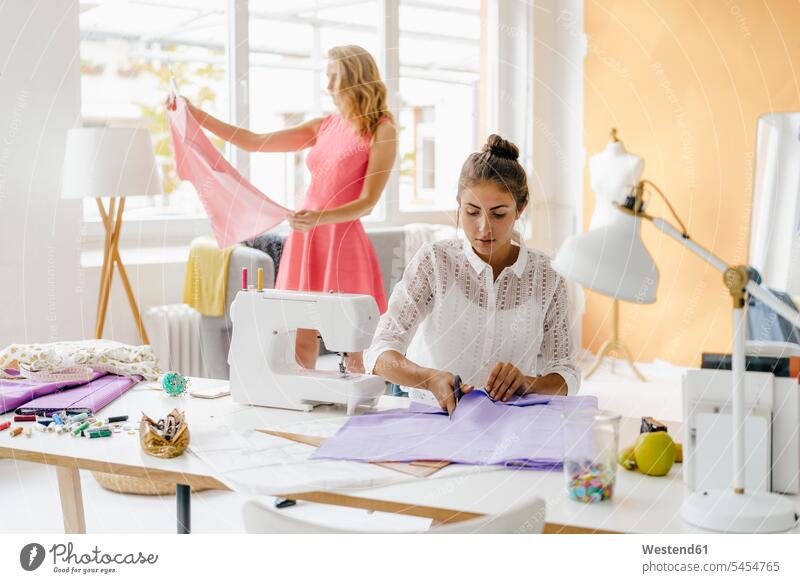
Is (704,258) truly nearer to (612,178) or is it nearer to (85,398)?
(85,398)

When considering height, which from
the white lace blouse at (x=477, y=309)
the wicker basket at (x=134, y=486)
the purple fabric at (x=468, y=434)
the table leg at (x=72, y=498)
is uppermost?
the white lace blouse at (x=477, y=309)

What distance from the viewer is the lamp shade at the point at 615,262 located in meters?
1.33

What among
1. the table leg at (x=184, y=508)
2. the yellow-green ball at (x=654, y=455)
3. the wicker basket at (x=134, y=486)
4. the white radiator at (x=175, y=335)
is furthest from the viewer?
the white radiator at (x=175, y=335)

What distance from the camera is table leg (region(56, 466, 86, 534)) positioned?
2.26 metres

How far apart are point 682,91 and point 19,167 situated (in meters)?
3.64

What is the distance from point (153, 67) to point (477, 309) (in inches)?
103

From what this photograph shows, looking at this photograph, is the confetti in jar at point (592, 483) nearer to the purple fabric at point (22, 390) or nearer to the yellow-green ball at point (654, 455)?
the yellow-green ball at point (654, 455)

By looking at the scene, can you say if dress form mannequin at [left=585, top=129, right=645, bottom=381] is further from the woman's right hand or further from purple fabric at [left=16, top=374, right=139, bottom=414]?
purple fabric at [left=16, top=374, right=139, bottom=414]

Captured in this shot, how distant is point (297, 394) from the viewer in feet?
6.39

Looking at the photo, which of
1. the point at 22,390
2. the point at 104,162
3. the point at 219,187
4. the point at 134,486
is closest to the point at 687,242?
the point at 22,390

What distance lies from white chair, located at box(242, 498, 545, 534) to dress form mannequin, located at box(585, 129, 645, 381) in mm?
4022

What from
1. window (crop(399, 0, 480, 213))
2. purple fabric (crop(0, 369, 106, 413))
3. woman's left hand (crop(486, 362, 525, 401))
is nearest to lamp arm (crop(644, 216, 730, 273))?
woman's left hand (crop(486, 362, 525, 401))

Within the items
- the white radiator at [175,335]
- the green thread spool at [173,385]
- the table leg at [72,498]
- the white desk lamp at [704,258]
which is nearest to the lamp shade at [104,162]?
the white radiator at [175,335]

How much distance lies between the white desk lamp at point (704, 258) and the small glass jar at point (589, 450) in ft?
0.41
